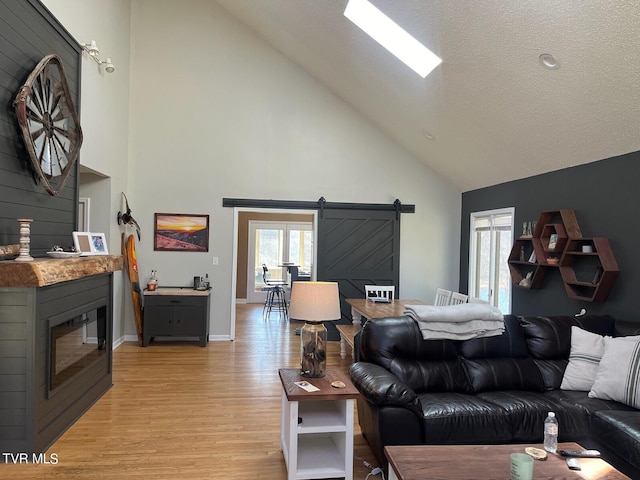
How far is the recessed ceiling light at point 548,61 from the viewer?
340 cm

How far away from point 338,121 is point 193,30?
250 centimetres

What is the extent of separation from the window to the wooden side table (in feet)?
12.2

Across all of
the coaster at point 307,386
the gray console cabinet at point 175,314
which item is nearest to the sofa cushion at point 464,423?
the coaster at point 307,386

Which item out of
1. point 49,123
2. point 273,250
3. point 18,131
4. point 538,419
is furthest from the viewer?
point 273,250

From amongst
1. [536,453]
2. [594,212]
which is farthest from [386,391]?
[594,212]

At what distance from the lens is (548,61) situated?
136 inches

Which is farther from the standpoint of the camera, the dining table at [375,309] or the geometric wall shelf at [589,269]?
the dining table at [375,309]

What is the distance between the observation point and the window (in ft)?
19.7

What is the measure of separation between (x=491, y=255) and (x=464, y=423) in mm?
3898

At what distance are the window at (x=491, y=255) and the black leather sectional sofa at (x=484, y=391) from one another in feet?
7.35

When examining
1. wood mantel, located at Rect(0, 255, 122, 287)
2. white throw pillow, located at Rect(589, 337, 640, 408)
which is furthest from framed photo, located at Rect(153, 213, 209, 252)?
white throw pillow, located at Rect(589, 337, 640, 408)

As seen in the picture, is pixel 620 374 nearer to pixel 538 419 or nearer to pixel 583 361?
pixel 583 361

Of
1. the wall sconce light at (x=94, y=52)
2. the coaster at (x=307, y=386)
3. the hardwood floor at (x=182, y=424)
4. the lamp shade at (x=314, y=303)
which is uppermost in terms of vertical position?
the wall sconce light at (x=94, y=52)

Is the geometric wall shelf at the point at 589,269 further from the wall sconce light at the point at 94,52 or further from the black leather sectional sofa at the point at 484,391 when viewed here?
the wall sconce light at the point at 94,52
